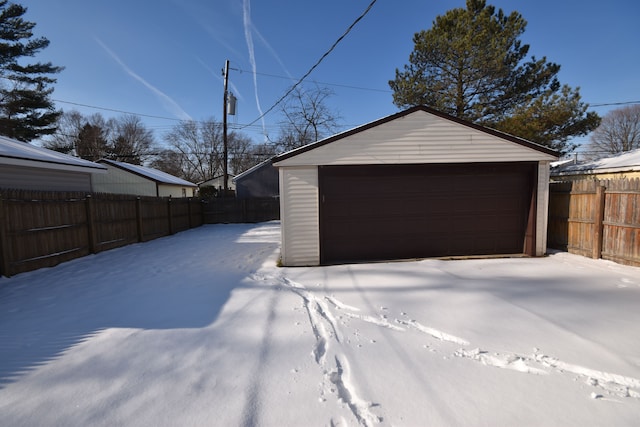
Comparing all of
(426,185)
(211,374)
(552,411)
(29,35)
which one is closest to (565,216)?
(426,185)

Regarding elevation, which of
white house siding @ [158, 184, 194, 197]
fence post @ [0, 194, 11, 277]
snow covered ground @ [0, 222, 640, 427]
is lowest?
snow covered ground @ [0, 222, 640, 427]

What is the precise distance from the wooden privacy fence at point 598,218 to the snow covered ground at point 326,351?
1007 millimetres

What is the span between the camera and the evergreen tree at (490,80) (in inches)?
430

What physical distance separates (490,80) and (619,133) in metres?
31.1

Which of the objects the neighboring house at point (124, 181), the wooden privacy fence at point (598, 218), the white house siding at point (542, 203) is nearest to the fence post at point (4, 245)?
the white house siding at point (542, 203)

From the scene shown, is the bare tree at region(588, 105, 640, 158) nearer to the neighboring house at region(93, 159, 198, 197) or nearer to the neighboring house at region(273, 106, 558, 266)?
the neighboring house at region(273, 106, 558, 266)

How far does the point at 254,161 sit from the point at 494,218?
122 feet

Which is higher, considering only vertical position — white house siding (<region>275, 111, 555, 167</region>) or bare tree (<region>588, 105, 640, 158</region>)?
bare tree (<region>588, 105, 640, 158</region>)

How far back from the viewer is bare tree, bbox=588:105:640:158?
Answer: 97.0 ft

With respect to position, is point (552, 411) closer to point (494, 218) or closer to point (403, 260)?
point (403, 260)

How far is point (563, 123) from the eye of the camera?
1119 centimetres

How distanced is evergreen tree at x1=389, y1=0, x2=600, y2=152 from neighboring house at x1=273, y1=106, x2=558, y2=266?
5.77 m

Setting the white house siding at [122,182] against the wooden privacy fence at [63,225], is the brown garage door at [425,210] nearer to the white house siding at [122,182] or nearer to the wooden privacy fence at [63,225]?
the wooden privacy fence at [63,225]

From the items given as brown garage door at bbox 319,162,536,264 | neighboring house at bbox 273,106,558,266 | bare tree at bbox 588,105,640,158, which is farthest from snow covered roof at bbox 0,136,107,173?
bare tree at bbox 588,105,640,158
